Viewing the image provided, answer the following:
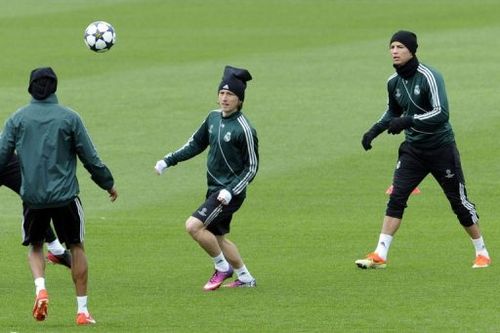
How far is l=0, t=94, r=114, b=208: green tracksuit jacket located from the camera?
11.2m

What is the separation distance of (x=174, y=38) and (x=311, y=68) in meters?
6.29

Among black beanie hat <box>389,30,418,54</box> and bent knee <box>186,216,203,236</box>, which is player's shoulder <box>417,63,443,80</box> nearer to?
black beanie hat <box>389,30,418,54</box>

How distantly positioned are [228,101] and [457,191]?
273 cm

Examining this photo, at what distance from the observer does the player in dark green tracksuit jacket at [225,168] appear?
42.5 feet

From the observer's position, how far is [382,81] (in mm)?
28766

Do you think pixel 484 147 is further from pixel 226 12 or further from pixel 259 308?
pixel 226 12

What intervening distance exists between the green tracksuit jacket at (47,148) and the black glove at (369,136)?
138 inches

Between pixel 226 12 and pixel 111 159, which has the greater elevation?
pixel 226 12

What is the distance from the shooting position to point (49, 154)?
36.7 feet

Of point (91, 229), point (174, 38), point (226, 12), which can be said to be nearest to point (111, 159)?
point (91, 229)

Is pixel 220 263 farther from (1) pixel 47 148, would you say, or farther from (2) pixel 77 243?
(1) pixel 47 148

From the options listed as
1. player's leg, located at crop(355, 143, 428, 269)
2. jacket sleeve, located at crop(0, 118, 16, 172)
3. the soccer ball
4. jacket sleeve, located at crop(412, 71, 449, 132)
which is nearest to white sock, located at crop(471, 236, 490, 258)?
player's leg, located at crop(355, 143, 428, 269)

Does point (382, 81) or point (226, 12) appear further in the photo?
point (226, 12)

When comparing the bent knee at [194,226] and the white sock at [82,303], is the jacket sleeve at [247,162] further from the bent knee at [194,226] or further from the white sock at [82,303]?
the white sock at [82,303]
